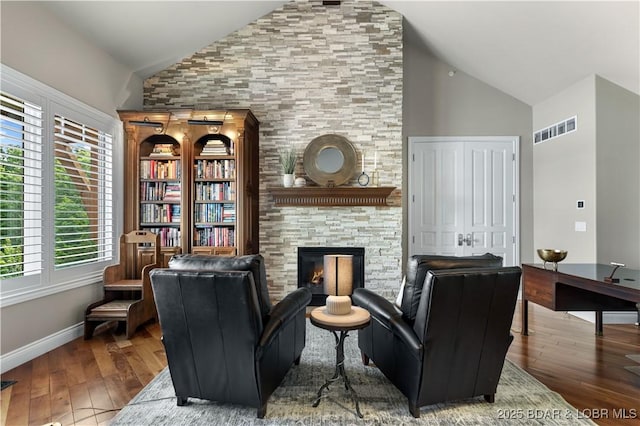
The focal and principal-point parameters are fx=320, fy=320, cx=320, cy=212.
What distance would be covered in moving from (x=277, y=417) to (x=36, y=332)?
246 centimetres

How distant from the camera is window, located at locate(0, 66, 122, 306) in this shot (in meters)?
2.64

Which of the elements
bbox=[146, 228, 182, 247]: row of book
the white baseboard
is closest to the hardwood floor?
the white baseboard

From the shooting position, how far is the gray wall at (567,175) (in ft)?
12.2

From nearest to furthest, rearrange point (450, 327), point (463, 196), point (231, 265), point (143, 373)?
1. point (450, 327)
2. point (231, 265)
3. point (143, 373)
4. point (463, 196)

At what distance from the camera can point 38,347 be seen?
2.84m

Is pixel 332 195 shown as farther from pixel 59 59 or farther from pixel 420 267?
pixel 59 59

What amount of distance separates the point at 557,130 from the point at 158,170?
210 inches

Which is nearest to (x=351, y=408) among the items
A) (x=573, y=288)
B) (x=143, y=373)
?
(x=143, y=373)

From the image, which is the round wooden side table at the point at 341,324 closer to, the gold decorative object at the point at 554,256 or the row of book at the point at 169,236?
the gold decorative object at the point at 554,256

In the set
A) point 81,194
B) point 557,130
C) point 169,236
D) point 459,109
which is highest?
point 459,109

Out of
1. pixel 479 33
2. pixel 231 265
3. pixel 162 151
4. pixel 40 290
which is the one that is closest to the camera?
pixel 231 265

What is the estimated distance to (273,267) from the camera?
4.46m

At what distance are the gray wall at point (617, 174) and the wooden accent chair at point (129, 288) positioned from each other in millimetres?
5136

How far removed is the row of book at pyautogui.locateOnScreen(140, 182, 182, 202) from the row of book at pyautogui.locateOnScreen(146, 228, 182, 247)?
0.40 m
